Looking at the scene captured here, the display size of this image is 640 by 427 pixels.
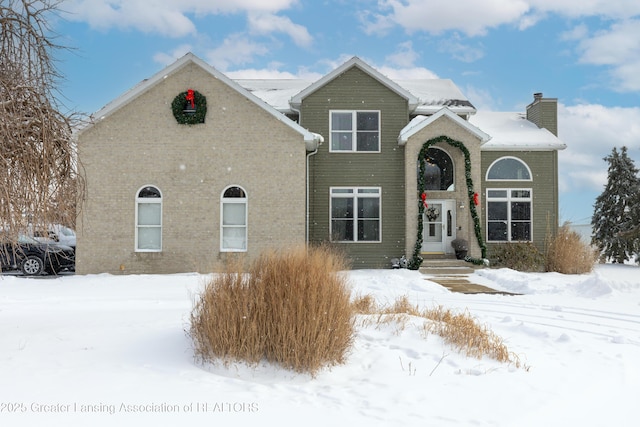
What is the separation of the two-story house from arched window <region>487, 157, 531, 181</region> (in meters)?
0.05

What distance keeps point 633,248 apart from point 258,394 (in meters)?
22.1

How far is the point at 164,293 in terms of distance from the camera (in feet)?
36.6

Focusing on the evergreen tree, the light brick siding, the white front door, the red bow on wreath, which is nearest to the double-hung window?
the white front door

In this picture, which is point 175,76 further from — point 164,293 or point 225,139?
point 164,293

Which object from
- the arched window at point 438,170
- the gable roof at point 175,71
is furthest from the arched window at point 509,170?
the gable roof at point 175,71

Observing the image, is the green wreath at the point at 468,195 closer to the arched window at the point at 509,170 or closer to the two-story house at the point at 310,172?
the two-story house at the point at 310,172

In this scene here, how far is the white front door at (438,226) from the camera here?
1772 centimetres

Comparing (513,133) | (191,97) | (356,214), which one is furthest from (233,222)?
(513,133)

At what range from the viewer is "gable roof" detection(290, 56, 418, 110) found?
56.3 feet

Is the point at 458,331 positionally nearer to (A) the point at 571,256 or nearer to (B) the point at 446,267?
(B) the point at 446,267

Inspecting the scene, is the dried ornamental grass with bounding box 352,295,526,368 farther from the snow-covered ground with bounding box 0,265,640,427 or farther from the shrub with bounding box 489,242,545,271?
the shrub with bounding box 489,242,545,271

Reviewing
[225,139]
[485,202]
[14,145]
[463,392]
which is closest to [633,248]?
[485,202]

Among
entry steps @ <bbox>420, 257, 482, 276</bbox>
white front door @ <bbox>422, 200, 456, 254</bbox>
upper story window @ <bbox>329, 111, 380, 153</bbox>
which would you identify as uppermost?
upper story window @ <bbox>329, 111, 380, 153</bbox>

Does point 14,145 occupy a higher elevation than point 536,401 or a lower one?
higher
